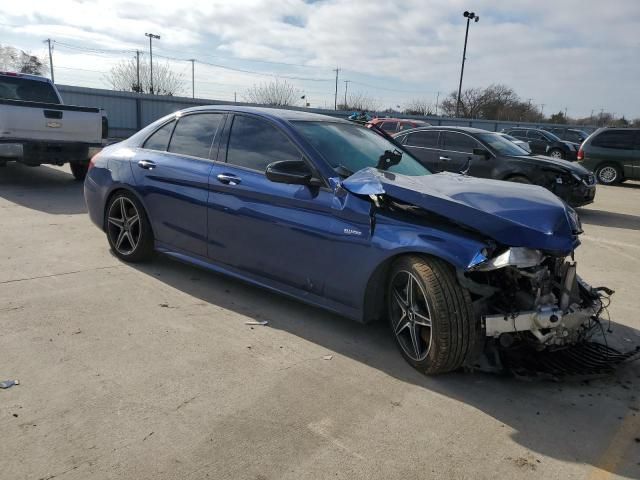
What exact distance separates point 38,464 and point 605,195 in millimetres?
14455

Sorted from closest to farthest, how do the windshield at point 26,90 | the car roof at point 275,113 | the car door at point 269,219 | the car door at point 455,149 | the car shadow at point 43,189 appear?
A: 1. the car door at point 269,219
2. the car roof at point 275,113
3. the car shadow at point 43,189
4. the car door at point 455,149
5. the windshield at point 26,90

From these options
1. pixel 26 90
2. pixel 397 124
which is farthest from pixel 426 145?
pixel 26 90

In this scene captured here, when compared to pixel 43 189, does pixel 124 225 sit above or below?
above

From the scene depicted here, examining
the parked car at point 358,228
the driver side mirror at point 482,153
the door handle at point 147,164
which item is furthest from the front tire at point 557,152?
the door handle at point 147,164

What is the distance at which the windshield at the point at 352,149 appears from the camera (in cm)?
414

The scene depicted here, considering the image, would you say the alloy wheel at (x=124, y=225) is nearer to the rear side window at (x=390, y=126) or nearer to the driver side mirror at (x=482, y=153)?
the driver side mirror at (x=482, y=153)

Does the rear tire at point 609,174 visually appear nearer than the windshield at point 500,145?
No

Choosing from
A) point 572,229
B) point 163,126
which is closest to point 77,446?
point 572,229

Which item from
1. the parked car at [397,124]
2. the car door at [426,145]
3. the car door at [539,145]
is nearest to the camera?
the car door at [426,145]

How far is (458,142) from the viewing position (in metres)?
10.6

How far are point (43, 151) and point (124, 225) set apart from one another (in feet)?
16.7

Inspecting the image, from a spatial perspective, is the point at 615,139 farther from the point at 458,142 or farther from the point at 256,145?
the point at 256,145

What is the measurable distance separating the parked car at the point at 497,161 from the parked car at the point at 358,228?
534 cm

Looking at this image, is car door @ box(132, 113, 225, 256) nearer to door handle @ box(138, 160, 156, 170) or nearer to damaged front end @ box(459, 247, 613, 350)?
door handle @ box(138, 160, 156, 170)
